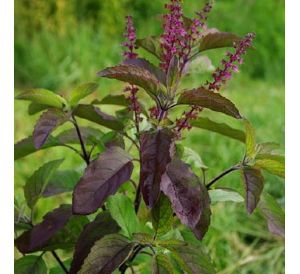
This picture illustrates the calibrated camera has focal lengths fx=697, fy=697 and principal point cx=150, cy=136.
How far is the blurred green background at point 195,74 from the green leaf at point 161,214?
122 cm

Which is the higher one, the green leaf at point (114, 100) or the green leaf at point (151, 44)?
the green leaf at point (151, 44)

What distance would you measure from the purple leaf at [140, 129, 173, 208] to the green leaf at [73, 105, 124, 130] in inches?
7.5

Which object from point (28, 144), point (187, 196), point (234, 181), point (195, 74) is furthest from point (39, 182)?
point (195, 74)

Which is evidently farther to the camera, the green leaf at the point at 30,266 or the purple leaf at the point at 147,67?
the green leaf at the point at 30,266

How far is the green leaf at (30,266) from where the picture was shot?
143cm

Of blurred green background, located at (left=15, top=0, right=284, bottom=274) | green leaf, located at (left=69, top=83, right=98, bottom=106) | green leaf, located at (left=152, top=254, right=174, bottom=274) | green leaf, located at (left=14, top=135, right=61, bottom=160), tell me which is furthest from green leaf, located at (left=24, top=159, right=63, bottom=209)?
blurred green background, located at (left=15, top=0, right=284, bottom=274)

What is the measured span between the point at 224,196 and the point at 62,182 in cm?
38

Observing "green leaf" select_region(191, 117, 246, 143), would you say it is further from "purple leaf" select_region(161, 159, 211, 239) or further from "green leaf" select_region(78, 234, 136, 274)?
"green leaf" select_region(78, 234, 136, 274)

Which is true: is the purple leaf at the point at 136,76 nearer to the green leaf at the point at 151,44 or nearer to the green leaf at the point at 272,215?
the green leaf at the point at 151,44

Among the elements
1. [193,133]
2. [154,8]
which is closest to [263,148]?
[193,133]

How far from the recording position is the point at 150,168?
1146 mm

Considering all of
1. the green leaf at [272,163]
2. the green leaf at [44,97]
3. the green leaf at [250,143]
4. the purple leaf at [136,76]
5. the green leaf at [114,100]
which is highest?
the purple leaf at [136,76]

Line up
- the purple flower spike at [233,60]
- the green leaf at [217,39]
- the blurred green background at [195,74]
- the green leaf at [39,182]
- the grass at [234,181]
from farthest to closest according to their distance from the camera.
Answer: the blurred green background at [195,74]
the grass at [234,181]
the green leaf at [39,182]
the green leaf at [217,39]
the purple flower spike at [233,60]

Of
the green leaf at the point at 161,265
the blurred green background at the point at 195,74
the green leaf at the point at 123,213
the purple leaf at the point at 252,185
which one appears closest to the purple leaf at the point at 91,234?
the green leaf at the point at 123,213
